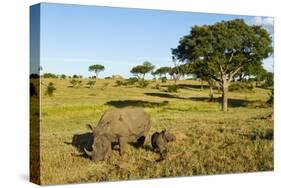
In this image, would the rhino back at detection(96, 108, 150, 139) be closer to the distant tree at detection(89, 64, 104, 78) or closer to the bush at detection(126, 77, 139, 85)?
the bush at detection(126, 77, 139, 85)

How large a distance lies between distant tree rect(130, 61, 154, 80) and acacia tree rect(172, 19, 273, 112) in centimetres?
98

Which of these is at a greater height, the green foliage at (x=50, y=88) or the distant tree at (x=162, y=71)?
the distant tree at (x=162, y=71)

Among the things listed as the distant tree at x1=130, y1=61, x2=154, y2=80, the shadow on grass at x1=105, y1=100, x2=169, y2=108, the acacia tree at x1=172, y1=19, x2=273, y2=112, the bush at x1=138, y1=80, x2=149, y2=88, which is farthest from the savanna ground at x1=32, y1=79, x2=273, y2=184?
the acacia tree at x1=172, y1=19, x2=273, y2=112

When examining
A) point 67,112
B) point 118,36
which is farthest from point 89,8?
point 67,112

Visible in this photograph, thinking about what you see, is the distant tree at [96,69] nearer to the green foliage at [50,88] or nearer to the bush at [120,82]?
the bush at [120,82]

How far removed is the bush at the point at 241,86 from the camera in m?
16.6

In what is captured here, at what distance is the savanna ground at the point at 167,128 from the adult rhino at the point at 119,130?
140 mm

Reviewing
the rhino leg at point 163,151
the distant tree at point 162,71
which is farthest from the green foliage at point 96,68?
the rhino leg at point 163,151

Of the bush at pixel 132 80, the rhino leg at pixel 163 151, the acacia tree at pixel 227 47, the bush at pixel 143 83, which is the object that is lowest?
the rhino leg at pixel 163 151

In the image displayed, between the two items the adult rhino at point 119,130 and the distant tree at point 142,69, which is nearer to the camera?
the adult rhino at point 119,130

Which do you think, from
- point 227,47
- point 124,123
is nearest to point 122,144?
point 124,123

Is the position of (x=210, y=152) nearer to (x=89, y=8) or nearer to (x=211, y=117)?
(x=211, y=117)

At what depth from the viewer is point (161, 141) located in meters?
15.1

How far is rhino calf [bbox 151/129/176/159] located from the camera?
49.5 feet
